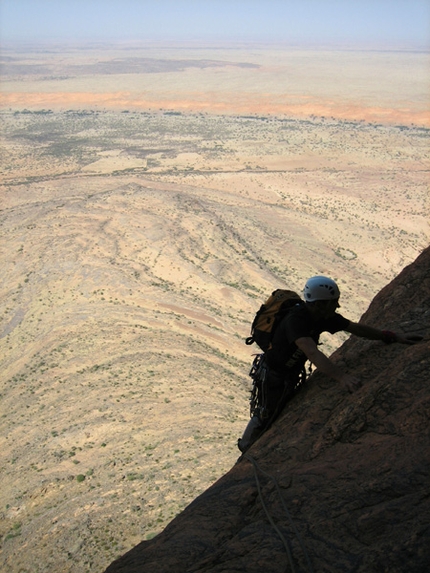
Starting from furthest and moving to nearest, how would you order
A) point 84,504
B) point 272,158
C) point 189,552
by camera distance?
point 272,158 → point 84,504 → point 189,552

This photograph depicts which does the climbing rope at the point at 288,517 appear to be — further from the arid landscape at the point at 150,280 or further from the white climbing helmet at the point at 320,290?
the arid landscape at the point at 150,280

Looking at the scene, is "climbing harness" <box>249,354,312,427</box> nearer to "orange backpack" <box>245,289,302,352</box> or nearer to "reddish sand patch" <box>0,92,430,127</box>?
"orange backpack" <box>245,289,302,352</box>

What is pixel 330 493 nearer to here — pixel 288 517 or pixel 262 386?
pixel 288 517

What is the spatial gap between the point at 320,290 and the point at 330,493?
5.65 ft

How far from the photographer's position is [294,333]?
484cm

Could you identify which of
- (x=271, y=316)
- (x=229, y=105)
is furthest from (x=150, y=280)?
(x=229, y=105)

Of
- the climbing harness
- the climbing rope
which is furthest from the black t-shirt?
the climbing rope

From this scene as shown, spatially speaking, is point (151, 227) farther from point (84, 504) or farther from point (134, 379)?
point (84, 504)

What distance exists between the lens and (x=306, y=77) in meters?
132

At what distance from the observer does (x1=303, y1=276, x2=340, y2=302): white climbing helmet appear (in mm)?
4824

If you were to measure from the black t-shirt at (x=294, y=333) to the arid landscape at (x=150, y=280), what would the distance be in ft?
14.7

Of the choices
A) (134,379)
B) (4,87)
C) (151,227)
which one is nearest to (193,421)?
(134,379)

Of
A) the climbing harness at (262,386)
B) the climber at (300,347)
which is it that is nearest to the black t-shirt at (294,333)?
the climber at (300,347)

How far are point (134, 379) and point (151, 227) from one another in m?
15.1
